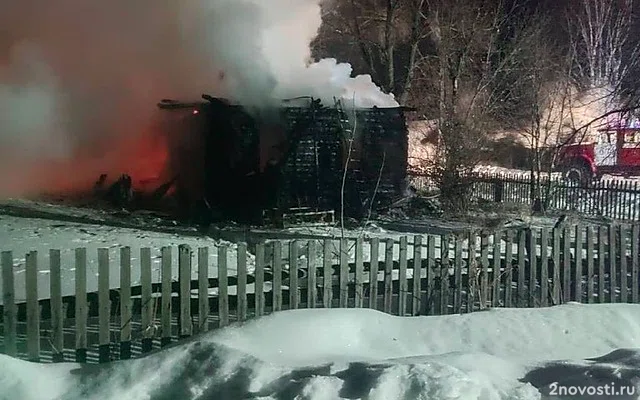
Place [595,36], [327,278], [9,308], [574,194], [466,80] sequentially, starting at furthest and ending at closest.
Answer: [595,36] → [466,80] → [574,194] → [327,278] → [9,308]

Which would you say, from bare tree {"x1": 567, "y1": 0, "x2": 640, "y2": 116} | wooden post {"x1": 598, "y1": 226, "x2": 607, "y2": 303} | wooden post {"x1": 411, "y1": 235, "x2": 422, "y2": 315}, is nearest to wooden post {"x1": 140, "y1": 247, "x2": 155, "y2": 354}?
wooden post {"x1": 411, "y1": 235, "x2": 422, "y2": 315}

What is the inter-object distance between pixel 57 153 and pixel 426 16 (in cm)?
1450

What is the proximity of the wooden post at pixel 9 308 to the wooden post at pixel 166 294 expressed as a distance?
3.60 feet

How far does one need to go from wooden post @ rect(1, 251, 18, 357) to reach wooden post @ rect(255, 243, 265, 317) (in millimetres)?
1898

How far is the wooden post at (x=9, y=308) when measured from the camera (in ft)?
17.8

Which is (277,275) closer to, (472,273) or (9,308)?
(472,273)

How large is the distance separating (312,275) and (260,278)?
0.46 meters

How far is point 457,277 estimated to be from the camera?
22.8 ft

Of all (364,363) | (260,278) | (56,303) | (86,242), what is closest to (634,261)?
(260,278)

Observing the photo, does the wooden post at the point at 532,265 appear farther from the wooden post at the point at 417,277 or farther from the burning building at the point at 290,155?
the burning building at the point at 290,155

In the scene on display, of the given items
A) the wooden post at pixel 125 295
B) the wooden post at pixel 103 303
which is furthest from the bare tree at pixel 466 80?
the wooden post at pixel 103 303

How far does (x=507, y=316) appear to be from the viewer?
5.62 meters

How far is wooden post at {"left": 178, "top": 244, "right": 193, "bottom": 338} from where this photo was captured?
19.1 ft

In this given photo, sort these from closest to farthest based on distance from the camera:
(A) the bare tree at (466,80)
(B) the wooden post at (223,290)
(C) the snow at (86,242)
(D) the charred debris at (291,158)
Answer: (B) the wooden post at (223,290) → (C) the snow at (86,242) → (D) the charred debris at (291,158) → (A) the bare tree at (466,80)
